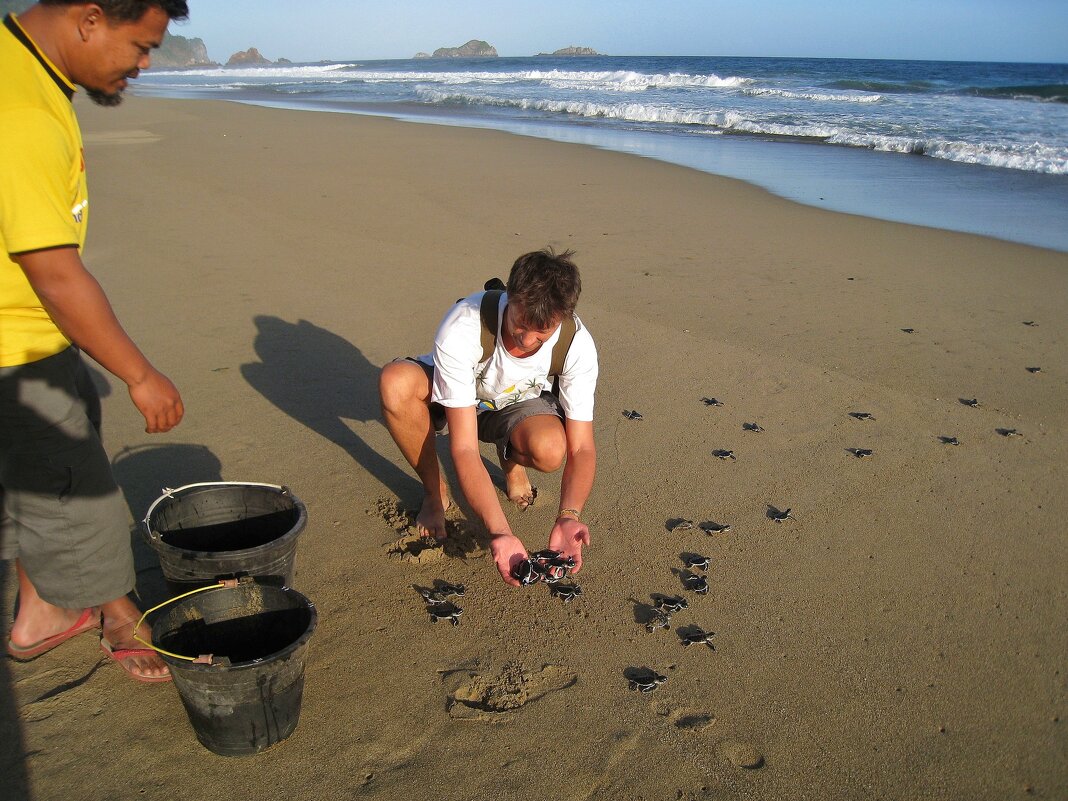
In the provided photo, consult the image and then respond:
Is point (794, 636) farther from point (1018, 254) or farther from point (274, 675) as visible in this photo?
point (1018, 254)

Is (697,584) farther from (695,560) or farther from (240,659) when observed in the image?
(240,659)

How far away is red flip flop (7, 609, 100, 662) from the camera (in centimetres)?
270

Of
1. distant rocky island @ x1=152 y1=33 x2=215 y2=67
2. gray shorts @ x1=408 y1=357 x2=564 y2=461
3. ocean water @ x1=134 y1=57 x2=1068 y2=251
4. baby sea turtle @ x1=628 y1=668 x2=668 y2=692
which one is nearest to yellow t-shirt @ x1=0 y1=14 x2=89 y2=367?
gray shorts @ x1=408 y1=357 x2=564 y2=461

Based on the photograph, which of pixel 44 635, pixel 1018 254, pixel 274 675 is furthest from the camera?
pixel 1018 254

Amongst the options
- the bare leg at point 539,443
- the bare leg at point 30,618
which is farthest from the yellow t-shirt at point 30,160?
the bare leg at point 539,443

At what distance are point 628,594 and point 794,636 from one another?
2.21 ft

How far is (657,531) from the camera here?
11.9 ft

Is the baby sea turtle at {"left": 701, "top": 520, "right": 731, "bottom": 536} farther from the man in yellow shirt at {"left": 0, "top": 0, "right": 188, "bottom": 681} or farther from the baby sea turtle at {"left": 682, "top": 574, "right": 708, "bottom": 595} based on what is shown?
the man in yellow shirt at {"left": 0, "top": 0, "right": 188, "bottom": 681}

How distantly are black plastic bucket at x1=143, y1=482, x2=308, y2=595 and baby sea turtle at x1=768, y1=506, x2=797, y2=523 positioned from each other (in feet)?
7.40

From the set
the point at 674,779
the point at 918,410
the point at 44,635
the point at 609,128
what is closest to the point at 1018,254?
the point at 918,410

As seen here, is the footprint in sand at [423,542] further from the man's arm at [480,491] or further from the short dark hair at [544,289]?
the short dark hair at [544,289]

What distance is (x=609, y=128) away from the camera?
19.8m

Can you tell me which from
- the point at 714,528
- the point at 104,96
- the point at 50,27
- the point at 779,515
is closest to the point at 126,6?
the point at 50,27

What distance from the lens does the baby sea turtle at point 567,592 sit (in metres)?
3.16
